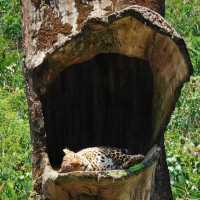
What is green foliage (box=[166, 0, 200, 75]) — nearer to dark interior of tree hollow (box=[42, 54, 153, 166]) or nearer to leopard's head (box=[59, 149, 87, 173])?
dark interior of tree hollow (box=[42, 54, 153, 166])

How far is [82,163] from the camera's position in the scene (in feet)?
6.78

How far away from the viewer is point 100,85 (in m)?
2.37

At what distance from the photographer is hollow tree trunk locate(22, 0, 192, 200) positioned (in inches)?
76.9

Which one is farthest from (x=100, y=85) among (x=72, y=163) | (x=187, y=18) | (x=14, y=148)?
(x=187, y=18)

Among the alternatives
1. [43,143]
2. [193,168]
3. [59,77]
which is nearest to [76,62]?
[59,77]

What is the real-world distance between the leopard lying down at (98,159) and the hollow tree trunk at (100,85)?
49 mm

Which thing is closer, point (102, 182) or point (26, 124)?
point (102, 182)

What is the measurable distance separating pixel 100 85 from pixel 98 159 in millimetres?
309

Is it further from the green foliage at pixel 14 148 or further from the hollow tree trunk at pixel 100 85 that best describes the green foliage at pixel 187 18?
the hollow tree trunk at pixel 100 85

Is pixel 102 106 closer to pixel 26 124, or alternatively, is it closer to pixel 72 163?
pixel 72 163

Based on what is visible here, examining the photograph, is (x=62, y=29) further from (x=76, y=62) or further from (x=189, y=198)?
A: (x=189, y=198)

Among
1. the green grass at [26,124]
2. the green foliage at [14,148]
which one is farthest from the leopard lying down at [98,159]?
the green foliage at [14,148]

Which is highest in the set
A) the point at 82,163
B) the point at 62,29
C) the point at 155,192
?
the point at 62,29

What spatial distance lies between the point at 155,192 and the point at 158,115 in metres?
0.31
